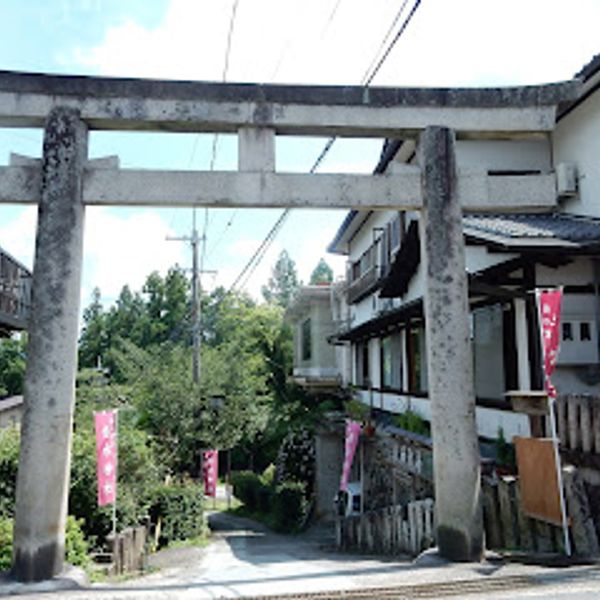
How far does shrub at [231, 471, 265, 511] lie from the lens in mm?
25641

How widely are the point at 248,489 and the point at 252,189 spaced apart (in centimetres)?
2162

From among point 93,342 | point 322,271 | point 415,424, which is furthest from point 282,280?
point 415,424

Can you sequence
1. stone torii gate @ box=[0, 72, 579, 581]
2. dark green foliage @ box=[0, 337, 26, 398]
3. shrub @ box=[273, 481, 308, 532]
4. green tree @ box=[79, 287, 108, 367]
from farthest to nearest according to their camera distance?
green tree @ box=[79, 287, 108, 367], dark green foliage @ box=[0, 337, 26, 398], shrub @ box=[273, 481, 308, 532], stone torii gate @ box=[0, 72, 579, 581]

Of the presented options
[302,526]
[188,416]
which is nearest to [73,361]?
[302,526]

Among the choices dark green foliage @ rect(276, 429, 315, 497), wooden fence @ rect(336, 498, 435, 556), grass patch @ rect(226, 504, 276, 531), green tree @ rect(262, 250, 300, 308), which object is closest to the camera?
wooden fence @ rect(336, 498, 435, 556)

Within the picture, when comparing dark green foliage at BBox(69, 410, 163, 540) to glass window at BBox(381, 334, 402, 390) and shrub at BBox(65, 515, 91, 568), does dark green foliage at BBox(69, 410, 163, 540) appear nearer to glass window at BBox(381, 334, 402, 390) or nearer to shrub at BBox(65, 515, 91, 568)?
shrub at BBox(65, 515, 91, 568)

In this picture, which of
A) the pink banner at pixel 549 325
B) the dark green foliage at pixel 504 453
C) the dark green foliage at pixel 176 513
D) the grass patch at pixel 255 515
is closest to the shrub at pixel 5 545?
the dark green foliage at pixel 504 453

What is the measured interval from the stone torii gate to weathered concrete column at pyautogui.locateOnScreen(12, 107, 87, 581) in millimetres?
13

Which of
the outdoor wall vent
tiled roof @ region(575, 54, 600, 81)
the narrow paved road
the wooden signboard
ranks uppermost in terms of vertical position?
tiled roof @ region(575, 54, 600, 81)

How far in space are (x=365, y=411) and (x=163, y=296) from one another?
151ft

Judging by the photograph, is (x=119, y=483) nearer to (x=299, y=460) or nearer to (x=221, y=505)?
(x=299, y=460)

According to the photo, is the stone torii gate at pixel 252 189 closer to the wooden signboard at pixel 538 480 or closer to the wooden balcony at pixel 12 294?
the wooden signboard at pixel 538 480

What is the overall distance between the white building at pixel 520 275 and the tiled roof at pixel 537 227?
0.02 m

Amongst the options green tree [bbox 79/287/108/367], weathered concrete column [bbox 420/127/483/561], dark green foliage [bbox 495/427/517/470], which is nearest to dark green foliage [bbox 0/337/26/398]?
green tree [bbox 79/287/108/367]
